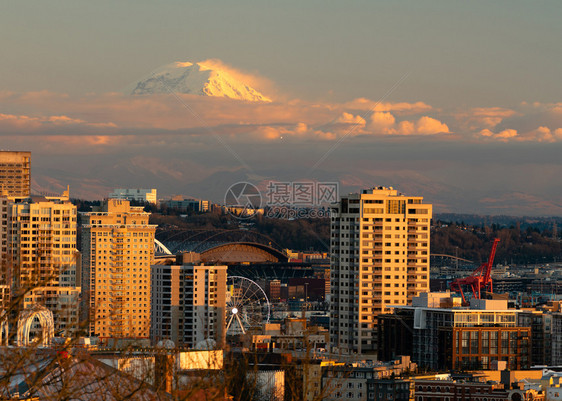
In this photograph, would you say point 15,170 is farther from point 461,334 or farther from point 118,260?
point 461,334

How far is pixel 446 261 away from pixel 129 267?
58203 mm

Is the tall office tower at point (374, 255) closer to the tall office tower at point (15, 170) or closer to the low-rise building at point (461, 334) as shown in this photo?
the low-rise building at point (461, 334)

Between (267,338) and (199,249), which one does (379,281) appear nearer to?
(267,338)

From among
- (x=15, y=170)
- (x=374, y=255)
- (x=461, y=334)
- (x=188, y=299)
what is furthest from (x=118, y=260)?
(x=15, y=170)

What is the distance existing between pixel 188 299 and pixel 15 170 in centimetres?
4270

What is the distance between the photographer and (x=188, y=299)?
69.0 m

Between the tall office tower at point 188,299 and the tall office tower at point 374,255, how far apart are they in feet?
27.4

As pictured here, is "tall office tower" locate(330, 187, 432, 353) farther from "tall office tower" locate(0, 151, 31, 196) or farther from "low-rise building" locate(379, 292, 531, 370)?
"tall office tower" locate(0, 151, 31, 196)

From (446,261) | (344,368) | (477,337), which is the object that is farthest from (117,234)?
(446,261)

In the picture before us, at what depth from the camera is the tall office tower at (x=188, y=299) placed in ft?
222

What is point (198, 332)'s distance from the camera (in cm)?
6700

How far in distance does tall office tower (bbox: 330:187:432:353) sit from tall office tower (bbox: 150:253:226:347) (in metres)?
8.37

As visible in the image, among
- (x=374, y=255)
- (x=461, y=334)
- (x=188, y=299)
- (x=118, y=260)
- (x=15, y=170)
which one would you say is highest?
(x=15, y=170)

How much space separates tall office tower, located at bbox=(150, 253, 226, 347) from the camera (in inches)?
2662
